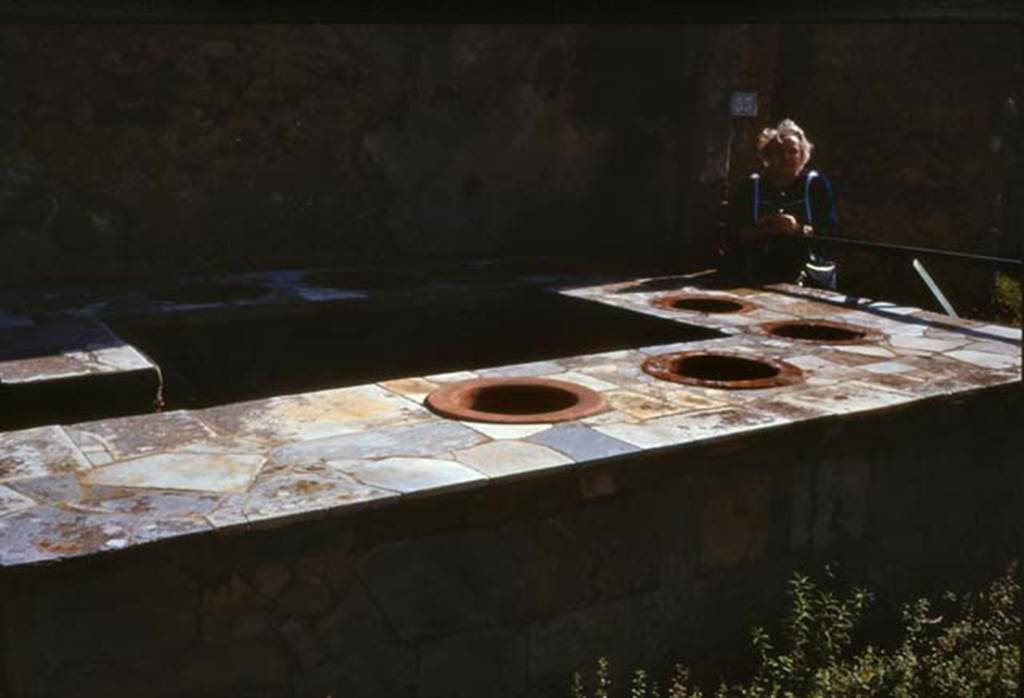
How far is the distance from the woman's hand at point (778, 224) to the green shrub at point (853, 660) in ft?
10.6

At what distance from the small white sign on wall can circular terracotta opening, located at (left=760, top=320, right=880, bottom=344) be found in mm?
2726

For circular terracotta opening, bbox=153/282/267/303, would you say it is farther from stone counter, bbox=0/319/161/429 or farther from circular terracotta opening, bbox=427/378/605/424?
circular terracotta opening, bbox=427/378/605/424

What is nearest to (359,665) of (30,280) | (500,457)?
(500,457)

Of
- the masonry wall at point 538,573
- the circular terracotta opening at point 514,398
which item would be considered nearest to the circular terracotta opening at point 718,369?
the circular terracotta opening at point 514,398

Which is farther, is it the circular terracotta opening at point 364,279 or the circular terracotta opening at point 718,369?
the circular terracotta opening at point 364,279

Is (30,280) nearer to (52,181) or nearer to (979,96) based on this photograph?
(52,181)

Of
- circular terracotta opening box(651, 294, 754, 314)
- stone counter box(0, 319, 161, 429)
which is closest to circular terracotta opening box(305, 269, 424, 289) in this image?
circular terracotta opening box(651, 294, 754, 314)

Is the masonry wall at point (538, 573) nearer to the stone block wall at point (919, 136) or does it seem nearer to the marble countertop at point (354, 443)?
the marble countertop at point (354, 443)

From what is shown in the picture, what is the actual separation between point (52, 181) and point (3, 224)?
1.27ft

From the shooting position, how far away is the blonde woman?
7.65 meters

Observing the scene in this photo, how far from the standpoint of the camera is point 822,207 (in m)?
8.01

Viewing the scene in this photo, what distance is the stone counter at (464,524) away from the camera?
3430 mm

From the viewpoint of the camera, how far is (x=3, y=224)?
6922 mm

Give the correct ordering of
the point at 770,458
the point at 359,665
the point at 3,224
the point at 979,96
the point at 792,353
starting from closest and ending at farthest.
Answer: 1. the point at 359,665
2. the point at 770,458
3. the point at 792,353
4. the point at 3,224
5. the point at 979,96
